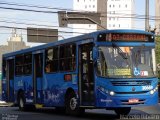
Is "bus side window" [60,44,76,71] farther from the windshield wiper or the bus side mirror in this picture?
the windshield wiper

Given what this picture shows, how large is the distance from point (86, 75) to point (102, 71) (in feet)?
4.37

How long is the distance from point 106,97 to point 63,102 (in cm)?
364

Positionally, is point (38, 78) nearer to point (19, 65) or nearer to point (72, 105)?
point (19, 65)

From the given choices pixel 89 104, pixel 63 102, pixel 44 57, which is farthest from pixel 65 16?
pixel 89 104

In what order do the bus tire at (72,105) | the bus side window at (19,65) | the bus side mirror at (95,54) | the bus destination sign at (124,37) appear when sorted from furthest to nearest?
the bus side window at (19,65) < the bus tire at (72,105) < the bus destination sign at (124,37) < the bus side mirror at (95,54)

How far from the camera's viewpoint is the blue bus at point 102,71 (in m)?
16.4

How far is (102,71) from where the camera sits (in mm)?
16594

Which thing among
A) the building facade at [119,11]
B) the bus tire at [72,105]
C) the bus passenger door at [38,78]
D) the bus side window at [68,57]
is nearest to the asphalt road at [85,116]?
the bus tire at [72,105]

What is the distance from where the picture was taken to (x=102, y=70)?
16.6 m

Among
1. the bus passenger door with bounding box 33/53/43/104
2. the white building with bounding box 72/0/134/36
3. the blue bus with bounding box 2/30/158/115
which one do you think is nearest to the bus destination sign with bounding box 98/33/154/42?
the blue bus with bounding box 2/30/158/115

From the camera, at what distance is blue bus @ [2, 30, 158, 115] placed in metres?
16.4

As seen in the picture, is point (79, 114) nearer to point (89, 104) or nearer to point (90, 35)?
point (89, 104)

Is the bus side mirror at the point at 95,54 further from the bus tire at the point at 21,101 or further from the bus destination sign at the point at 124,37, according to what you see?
the bus tire at the point at 21,101

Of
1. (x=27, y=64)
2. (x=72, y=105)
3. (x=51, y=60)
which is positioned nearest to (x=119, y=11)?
(x=27, y=64)
